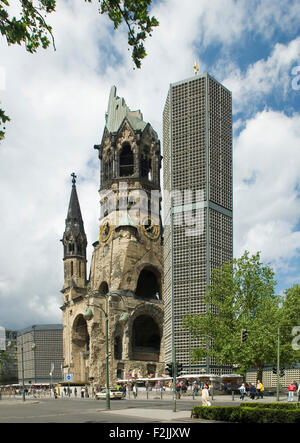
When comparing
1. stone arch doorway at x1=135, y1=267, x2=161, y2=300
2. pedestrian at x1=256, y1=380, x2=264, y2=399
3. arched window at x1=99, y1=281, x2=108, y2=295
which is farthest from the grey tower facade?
pedestrian at x1=256, y1=380, x2=264, y2=399

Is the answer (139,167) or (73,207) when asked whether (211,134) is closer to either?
(139,167)

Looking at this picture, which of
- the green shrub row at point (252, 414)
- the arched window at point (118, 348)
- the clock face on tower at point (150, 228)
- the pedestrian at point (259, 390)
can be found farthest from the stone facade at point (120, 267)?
the green shrub row at point (252, 414)

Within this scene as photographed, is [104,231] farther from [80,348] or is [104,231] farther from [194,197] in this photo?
[194,197]

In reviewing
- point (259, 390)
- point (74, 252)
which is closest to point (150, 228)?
point (74, 252)

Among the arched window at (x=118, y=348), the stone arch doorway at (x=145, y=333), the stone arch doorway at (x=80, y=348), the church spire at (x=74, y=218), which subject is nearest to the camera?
the arched window at (x=118, y=348)

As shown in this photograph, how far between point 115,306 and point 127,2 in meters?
71.0

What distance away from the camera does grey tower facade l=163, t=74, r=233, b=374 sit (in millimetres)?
76938

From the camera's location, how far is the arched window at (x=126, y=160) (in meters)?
99.4

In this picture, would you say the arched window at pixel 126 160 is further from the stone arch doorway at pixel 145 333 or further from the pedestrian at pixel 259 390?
the pedestrian at pixel 259 390

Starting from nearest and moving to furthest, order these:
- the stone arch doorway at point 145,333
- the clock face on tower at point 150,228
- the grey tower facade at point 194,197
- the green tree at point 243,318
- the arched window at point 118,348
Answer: the green tree at point 243,318, the grey tower facade at point 194,197, the arched window at point 118,348, the stone arch doorway at point 145,333, the clock face on tower at point 150,228

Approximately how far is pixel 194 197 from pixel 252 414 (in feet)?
195

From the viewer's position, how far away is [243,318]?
168 ft
